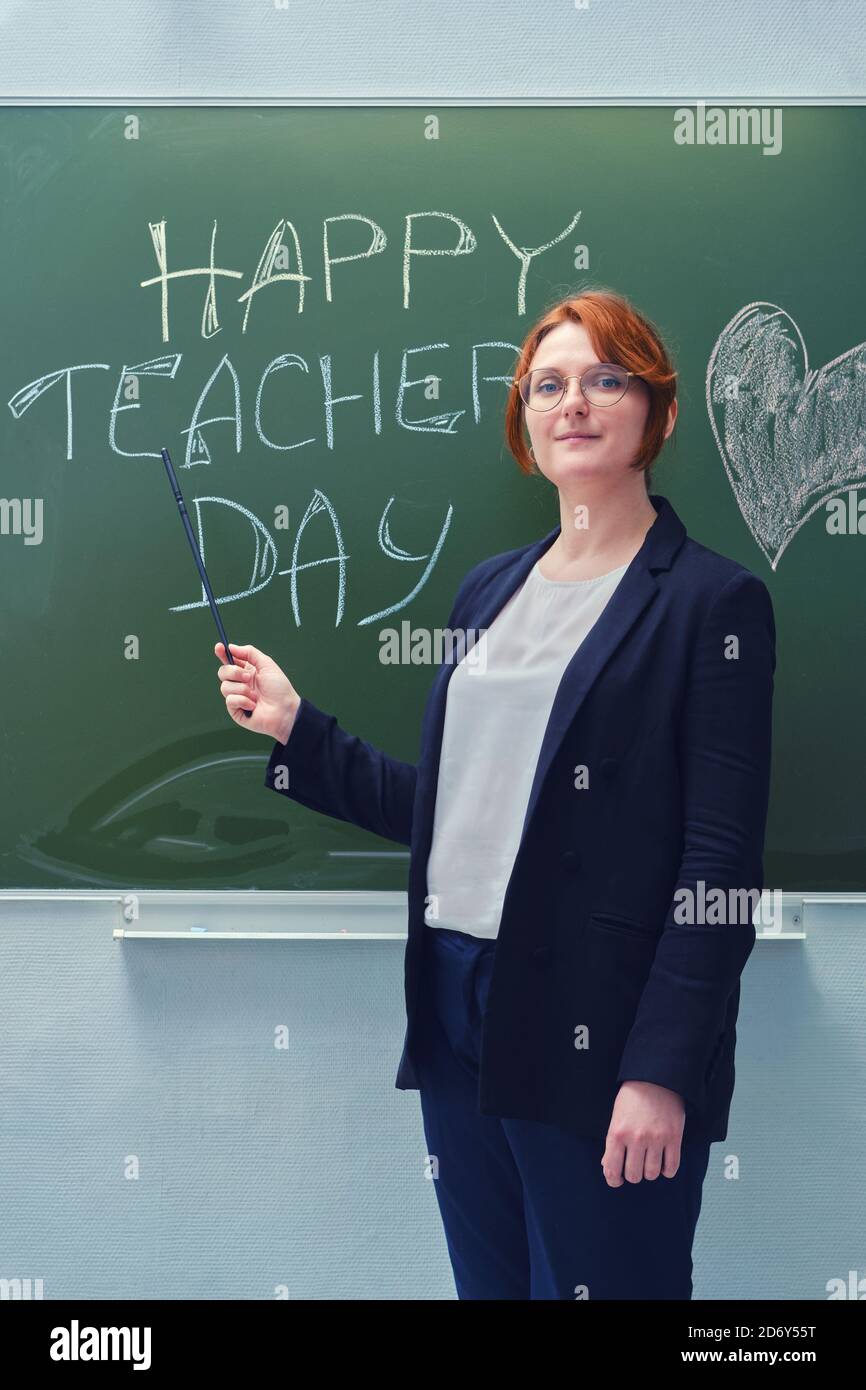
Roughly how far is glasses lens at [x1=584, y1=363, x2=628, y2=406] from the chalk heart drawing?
51 cm

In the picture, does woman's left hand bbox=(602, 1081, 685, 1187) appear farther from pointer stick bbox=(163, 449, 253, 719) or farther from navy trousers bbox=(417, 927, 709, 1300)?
pointer stick bbox=(163, 449, 253, 719)

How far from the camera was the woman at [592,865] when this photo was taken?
1.34 m

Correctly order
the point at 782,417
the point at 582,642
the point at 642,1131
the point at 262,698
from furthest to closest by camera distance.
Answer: the point at 782,417, the point at 262,698, the point at 582,642, the point at 642,1131

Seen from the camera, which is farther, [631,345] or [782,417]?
[782,417]

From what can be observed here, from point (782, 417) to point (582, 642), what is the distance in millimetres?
792

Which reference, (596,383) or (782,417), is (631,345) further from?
(782,417)

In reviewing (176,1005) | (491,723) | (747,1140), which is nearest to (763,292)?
(491,723)

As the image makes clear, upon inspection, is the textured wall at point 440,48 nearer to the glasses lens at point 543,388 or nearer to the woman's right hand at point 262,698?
the glasses lens at point 543,388

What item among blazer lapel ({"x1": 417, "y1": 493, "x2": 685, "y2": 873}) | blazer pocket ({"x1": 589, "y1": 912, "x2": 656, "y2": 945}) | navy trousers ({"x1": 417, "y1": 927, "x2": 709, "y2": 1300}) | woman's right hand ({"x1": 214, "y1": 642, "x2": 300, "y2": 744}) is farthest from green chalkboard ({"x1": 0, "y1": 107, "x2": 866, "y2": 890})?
blazer pocket ({"x1": 589, "y1": 912, "x2": 656, "y2": 945})

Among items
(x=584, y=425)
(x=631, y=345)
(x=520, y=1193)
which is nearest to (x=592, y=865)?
(x=520, y=1193)

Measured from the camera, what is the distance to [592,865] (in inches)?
54.6

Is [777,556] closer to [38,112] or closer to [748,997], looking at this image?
[748,997]

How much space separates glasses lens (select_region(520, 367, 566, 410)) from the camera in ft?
4.97

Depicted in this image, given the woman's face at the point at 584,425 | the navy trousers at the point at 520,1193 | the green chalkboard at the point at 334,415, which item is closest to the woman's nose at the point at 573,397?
the woman's face at the point at 584,425
